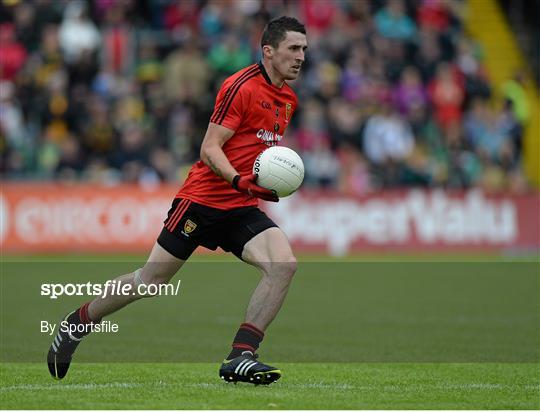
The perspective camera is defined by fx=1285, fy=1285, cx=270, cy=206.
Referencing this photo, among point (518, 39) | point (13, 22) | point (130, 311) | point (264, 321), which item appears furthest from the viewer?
point (518, 39)

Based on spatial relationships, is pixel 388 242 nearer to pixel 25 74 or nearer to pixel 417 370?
pixel 25 74

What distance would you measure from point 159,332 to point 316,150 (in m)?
11.7

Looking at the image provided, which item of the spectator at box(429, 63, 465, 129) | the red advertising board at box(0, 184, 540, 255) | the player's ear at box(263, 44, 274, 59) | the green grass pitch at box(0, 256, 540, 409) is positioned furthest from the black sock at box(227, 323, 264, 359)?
the spectator at box(429, 63, 465, 129)

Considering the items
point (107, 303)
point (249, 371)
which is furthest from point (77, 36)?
point (249, 371)

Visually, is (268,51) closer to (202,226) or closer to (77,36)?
(202,226)

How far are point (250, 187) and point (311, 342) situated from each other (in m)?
3.61

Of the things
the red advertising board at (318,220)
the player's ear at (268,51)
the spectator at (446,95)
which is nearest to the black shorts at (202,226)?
the player's ear at (268,51)

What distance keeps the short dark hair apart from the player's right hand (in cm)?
106

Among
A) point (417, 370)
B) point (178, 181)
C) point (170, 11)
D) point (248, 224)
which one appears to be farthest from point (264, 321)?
point (170, 11)

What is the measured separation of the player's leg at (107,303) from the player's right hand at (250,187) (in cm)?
78

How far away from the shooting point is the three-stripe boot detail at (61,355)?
29.8ft

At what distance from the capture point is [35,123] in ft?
77.5

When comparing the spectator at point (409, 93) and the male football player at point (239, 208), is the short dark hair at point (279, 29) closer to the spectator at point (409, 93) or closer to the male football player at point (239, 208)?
the male football player at point (239, 208)

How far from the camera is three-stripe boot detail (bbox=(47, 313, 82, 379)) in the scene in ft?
29.8
